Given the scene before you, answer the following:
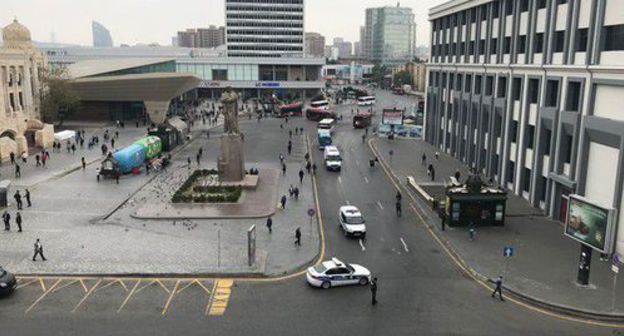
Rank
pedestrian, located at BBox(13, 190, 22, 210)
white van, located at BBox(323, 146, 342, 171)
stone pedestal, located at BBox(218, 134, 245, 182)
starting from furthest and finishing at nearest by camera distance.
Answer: white van, located at BBox(323, 146, 342, 171), stone pedestal, located at BBox(218, 134, 245, 182), pedestrian, located at BBox(13, 190, 22, 210)

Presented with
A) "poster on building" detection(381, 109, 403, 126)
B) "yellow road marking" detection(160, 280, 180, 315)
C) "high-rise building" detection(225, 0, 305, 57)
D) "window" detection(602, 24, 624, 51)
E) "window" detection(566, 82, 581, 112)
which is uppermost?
"high-rise building" detection(225, 0, 305, 57)

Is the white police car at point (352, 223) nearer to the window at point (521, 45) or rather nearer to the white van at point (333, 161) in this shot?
the white van at point (333, 161)

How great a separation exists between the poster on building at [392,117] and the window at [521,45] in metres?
35.4

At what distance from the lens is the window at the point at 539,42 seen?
3894 cm

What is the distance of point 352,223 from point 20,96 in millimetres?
57035

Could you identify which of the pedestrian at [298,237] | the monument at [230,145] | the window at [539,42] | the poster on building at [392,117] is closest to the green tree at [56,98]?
the monument at [230,145]

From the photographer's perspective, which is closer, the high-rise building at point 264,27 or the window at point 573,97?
the window at point 573,97

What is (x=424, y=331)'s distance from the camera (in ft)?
68.4

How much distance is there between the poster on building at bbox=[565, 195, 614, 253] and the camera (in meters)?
24.0

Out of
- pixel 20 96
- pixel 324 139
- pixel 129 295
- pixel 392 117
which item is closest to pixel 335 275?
pixel 129 295

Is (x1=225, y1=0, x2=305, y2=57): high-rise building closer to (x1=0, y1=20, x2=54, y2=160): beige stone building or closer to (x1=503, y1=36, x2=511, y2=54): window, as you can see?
(x1=0, y1=20, x2=54, y2=160): beige stone building

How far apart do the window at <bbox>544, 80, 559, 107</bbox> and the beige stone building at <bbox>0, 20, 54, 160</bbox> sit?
49.7 metres

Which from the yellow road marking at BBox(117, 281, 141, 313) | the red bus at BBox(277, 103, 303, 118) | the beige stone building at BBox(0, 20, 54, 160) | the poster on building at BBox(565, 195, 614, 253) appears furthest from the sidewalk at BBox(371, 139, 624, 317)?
the red bus at BBox(277, 103, 303, 118)

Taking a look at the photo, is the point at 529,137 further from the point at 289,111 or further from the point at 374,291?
the point at 289,111
